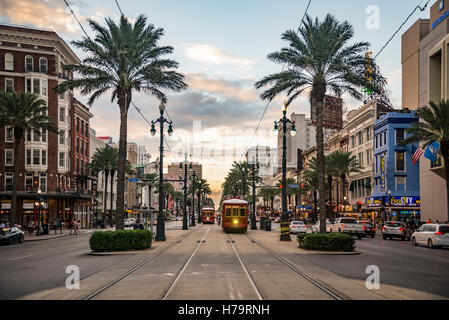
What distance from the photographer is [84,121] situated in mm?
87375

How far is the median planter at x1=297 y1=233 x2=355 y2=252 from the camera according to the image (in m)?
27.9

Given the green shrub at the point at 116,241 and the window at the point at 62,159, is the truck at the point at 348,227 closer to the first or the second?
the green shrub at the point at 116,241

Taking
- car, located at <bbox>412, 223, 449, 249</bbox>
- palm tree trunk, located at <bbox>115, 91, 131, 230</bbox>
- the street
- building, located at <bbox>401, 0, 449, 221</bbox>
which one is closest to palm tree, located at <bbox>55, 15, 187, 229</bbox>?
palm tree trunk, located at <bbox>115, 91, 131, 230</bbox>

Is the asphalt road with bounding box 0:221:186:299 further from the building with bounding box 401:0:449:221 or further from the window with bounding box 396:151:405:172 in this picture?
the window with bounding box 396:151:405:172

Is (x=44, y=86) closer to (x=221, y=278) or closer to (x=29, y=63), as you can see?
(x=29, y=63)

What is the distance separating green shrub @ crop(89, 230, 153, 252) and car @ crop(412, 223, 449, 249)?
20129 mm

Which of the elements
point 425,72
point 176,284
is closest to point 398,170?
point 425,72

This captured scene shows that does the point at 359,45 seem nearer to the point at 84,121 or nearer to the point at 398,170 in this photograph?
the point at 398,170

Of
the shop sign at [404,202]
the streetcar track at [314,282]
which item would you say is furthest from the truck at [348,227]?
the shop sign at [404,202]

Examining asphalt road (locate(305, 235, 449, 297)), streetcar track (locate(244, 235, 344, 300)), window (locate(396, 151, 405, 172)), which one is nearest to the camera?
streetcar track (locate(244, 235, 344, 300))

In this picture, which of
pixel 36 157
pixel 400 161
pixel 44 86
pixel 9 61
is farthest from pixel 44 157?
pixel 400 161

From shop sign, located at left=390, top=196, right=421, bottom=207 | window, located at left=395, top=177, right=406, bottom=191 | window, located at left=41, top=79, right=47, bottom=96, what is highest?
window, located at left=41, top=79, right=47, bottom=96

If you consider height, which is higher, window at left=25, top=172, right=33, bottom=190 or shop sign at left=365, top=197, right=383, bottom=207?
window at left=25, top=172, right=33, bottom=190

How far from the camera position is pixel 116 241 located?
1085 inches
